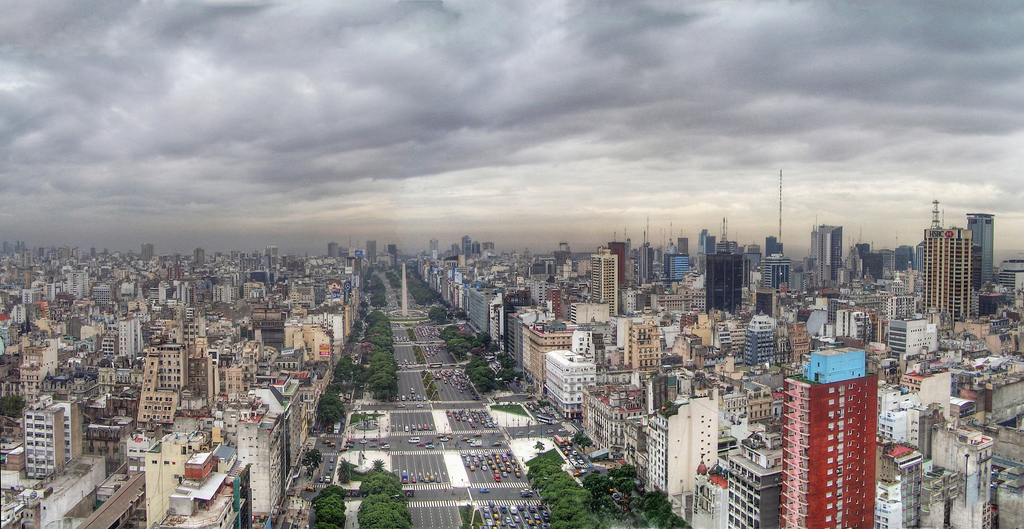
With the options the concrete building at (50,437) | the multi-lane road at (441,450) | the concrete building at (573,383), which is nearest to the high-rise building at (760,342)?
the concrete building at (573,383)

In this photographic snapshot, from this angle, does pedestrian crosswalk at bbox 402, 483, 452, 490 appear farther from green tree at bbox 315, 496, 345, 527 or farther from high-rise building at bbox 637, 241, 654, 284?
high-rise building at bbox 637, 241, 654, 284

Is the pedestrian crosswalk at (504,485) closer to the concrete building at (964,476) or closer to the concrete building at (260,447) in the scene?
the concrete building at (260,447)

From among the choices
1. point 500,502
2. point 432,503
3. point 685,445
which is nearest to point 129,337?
point 432,503

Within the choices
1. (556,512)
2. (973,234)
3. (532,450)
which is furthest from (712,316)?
(556,512)

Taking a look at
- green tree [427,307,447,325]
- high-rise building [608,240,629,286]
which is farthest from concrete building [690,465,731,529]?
green tree [427,307,447,325]

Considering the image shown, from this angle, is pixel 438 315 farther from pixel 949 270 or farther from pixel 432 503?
pixel 432 503

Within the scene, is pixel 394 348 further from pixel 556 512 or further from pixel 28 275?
pixel 556 512
